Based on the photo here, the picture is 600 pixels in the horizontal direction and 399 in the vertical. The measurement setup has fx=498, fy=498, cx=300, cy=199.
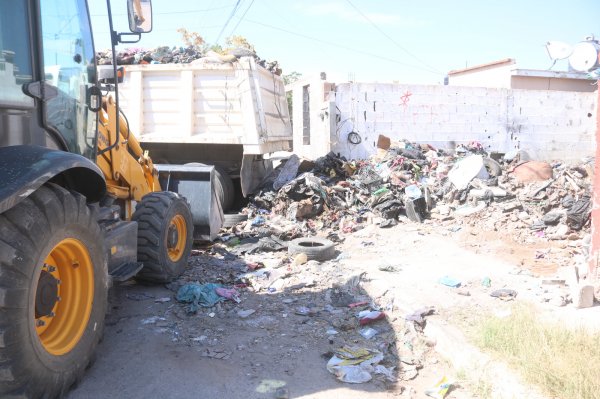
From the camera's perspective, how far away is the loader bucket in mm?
6348

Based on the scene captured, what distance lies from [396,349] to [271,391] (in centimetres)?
108

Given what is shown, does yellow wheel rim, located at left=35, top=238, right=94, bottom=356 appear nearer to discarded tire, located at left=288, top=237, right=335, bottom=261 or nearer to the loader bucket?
the loader bucket

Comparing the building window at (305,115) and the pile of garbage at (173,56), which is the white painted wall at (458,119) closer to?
the building window at (305,115)

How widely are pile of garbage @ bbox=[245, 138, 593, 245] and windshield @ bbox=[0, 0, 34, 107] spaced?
561 cm

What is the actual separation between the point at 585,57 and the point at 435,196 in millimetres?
13460

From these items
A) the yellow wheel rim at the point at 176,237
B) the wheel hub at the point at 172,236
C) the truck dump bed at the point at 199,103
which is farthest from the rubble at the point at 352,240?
the truck dump bed at the point at 199,103

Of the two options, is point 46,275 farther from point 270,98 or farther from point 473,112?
point 473,112

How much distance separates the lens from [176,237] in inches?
199

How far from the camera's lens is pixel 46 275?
8.31ft

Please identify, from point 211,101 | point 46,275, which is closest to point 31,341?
point 46,275

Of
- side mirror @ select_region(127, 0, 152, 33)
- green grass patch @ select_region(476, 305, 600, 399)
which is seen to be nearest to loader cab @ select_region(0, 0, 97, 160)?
side mirror @ select_region(127, 0, 152, 33)

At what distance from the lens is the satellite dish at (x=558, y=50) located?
19.4 metres

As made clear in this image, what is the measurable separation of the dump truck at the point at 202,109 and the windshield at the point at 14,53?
195 inches

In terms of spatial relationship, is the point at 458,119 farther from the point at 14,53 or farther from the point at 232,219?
the point at 14,53
